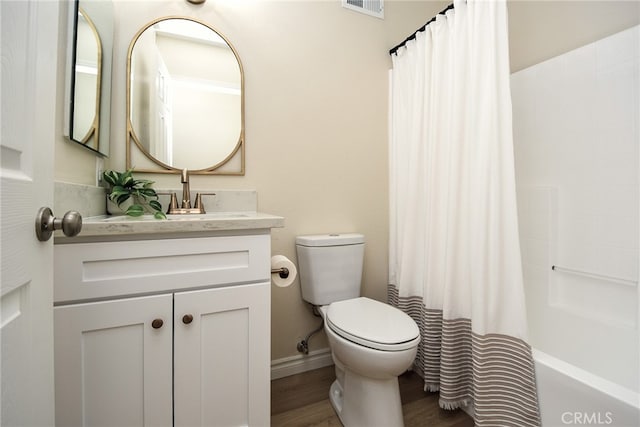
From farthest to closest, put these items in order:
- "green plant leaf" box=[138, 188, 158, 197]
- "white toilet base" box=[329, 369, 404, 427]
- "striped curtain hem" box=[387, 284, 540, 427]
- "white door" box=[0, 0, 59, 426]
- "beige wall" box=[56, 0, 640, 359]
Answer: "beige wall" box=[56, 0, 640, 359] < "green plant leaf" box=[138, 188, 158, 197] < "white toilet base" box=[329, 369, 404, 427] < "striped curtain hem" box=[387, 284, 540, 427] < "white door" box=[0, 0, 59, 426]

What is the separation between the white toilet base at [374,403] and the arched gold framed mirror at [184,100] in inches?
46.0

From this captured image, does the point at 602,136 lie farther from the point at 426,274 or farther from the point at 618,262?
the point at 426,274

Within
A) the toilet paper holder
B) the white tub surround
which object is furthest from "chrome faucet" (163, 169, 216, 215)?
the white tub surround

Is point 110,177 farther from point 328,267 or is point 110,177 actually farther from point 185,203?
point 328,267

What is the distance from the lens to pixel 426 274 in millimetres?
1448

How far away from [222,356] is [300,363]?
845 mm

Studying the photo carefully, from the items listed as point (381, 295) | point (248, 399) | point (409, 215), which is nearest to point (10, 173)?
point (248, 399)

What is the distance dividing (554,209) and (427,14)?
1.53 metres

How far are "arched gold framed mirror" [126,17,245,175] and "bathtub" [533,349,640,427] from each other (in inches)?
60.1

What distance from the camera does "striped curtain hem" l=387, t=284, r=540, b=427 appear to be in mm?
1034

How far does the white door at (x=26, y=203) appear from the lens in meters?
0.43

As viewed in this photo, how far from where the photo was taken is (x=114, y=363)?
0.84 meters

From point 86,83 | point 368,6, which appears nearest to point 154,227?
point 86,83

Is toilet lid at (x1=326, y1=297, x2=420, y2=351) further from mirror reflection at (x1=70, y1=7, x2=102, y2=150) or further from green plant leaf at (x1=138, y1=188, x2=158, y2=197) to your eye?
mirror reflection at (x1=70, y1=7, x2=102, y2=150)
